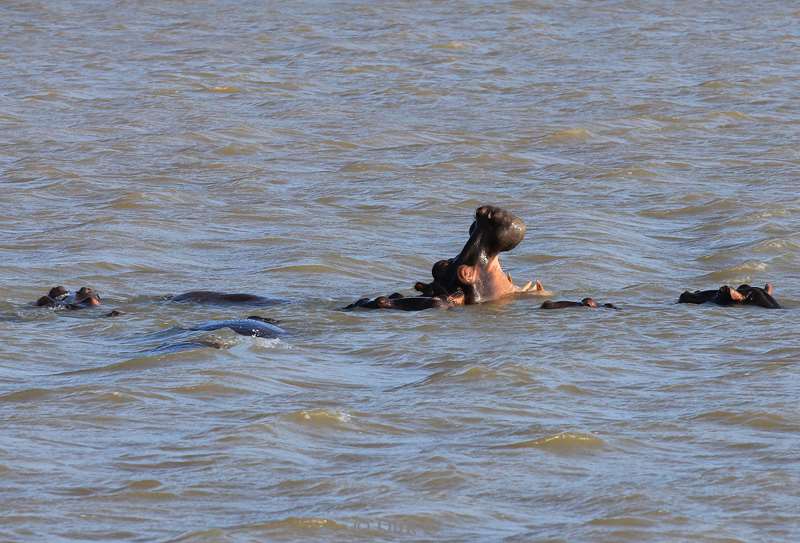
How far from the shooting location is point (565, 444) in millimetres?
7793

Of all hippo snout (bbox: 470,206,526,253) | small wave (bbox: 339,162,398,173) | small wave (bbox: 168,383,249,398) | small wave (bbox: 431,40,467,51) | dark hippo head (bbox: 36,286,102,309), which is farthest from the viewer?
small wave (bbox: 431,40,467,51)

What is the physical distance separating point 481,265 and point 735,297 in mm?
1426

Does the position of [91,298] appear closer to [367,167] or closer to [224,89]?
[367,167]

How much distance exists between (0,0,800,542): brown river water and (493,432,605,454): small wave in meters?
0.03

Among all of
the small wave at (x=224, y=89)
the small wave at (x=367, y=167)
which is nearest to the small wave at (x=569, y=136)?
the small wave at (x=367, y=167)

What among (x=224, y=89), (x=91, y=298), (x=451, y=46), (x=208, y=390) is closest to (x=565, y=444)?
(x=208, y=390)

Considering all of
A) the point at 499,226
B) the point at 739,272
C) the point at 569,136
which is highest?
the point at 499,226

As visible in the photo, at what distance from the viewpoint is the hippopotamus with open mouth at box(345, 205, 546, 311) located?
10.4m

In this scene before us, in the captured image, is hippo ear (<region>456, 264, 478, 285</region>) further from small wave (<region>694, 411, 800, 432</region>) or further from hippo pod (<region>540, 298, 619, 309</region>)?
small wave (<region>694, 411, 800, 432</region>)

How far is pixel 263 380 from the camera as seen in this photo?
29.5ft

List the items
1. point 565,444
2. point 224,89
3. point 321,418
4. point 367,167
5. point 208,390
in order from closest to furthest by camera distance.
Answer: point 565,444 → point 321,418 → point 208,390 → point 367,167 → point 224,89

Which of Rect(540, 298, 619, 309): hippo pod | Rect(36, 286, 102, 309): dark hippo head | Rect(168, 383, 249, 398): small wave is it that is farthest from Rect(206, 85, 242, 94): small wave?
Rect(168, 383, 249, 398): small wave

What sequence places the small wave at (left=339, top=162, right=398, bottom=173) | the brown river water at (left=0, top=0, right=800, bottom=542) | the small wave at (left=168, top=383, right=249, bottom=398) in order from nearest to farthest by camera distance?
the brown river water at (left=0, top=0, right=800, bottom=542)
the small wave at (left=168, top=383, right=249, bottom=398)
the small wave at (left=339, top=162, right=398, bottom=173)

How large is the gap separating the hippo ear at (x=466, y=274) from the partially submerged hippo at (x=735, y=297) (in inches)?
48.5
